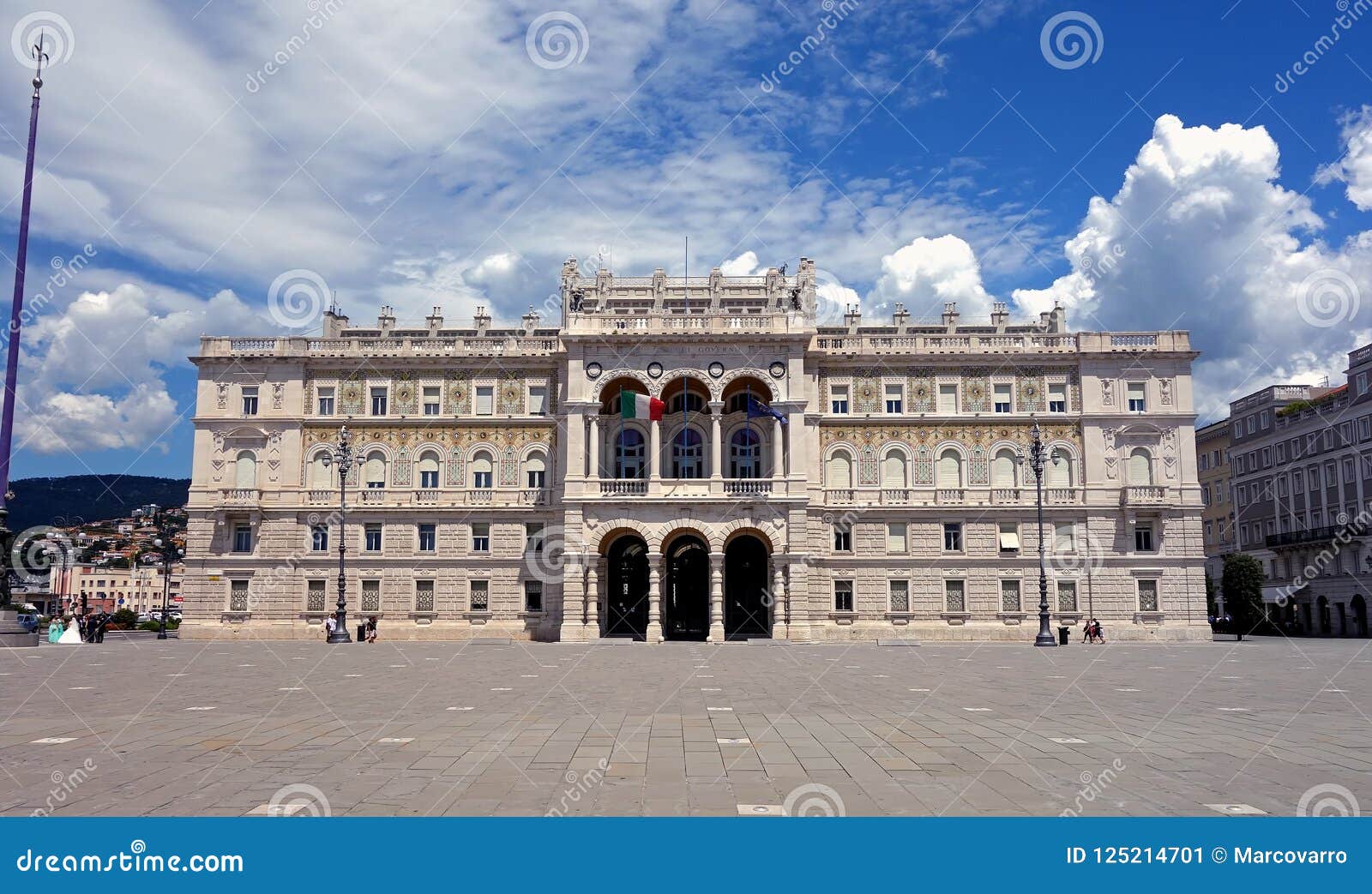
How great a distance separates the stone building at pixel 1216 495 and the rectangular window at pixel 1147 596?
32951 mm

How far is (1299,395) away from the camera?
244 feet

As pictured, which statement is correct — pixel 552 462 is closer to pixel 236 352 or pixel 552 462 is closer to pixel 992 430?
pixel 236 352

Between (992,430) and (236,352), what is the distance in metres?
39.1

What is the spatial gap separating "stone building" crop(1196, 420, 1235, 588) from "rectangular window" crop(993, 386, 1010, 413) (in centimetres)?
3577

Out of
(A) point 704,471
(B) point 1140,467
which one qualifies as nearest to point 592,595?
(A) point 704,471

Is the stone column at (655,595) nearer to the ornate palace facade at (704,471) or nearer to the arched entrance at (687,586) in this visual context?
the ornate palace facade at (704,471)

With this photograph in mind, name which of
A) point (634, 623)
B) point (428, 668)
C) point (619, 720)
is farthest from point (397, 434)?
point (619, 720)

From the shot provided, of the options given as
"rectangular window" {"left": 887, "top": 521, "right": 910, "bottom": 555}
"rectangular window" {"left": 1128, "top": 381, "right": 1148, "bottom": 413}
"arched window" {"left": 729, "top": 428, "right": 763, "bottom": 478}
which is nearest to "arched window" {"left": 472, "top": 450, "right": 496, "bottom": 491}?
"arched window" {"left": 729, "top": 428, "right": 763, "bottom": 478}

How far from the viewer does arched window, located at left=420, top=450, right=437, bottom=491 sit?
53500mm

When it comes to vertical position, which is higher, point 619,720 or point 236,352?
point 236,352

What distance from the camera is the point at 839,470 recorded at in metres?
53.2

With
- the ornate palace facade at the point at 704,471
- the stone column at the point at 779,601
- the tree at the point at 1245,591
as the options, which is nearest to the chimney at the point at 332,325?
the ornate palace facade at the point at 704,471

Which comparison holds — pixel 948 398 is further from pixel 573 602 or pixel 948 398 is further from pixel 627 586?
pixel 573 602

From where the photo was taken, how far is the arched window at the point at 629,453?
53031 mm
